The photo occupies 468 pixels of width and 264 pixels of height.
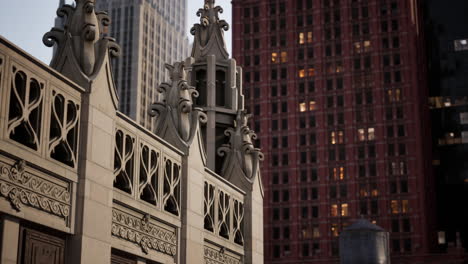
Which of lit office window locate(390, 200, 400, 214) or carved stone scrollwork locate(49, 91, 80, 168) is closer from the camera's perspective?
carved stone scrollwork locate(49, 91, 80, 168)

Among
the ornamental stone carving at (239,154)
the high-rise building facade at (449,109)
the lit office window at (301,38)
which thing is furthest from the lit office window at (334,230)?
the ornamental stone carving at (239,154)

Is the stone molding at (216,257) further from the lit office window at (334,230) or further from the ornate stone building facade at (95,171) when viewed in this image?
the lit office window at (334,230)

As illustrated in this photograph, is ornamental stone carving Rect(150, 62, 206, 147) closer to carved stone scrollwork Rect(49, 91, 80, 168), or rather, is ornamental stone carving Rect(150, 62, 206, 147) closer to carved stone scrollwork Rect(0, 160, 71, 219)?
carved stone scrollwork Rect(49, 91, 80, 168)

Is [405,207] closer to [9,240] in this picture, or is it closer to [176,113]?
[176,113]

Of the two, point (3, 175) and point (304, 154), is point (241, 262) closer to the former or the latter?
point (3, 175)

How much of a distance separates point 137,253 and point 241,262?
11.1m

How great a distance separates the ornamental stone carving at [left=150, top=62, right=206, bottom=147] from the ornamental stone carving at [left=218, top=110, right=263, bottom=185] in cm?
561

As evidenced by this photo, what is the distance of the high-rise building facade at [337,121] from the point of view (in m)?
142

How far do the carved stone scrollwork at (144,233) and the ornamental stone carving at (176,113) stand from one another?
4.06 metres

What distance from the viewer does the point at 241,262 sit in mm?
37500

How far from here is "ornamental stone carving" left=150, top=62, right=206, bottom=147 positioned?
31.9 m

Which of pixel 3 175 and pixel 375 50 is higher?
pixel 375 50

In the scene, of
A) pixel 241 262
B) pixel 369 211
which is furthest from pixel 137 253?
pixel 369 211

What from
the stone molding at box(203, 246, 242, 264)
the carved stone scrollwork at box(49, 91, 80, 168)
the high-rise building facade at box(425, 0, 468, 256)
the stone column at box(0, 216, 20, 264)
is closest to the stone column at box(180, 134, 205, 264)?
the stone molding at box(203, 246, 242, 264)
